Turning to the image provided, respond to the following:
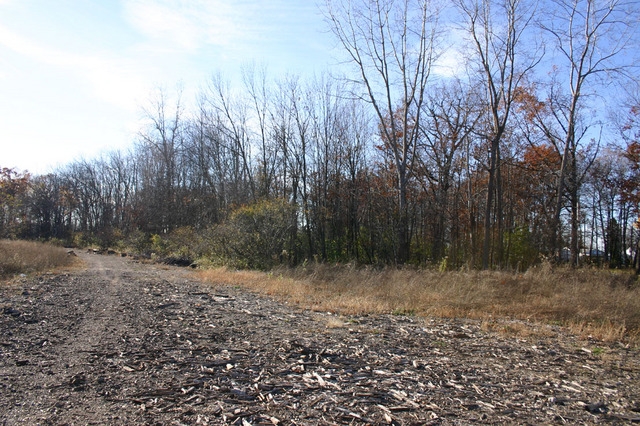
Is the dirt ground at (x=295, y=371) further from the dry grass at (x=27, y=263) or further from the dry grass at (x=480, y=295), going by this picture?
the dry grass at (x=27, y=263)

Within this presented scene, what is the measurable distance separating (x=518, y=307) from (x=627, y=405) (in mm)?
6639

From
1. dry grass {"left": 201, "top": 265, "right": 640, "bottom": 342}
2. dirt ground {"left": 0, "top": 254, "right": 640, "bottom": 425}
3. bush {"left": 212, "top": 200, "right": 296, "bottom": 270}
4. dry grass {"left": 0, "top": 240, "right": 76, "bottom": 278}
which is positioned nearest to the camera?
dirt ground {"left": 0, "top": 254, "right": 640, "bottom": 425}

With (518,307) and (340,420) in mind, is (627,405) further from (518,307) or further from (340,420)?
(518,307)

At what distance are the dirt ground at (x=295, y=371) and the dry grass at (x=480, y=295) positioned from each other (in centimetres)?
109

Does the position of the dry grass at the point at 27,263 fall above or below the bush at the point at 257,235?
below

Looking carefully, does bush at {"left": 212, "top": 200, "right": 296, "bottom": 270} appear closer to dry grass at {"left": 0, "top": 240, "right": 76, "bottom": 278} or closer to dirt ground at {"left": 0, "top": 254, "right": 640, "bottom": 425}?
dry grass at {"left": 0, "top": 240, "right": 76, "bottom": 278}

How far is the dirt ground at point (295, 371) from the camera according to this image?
386cm

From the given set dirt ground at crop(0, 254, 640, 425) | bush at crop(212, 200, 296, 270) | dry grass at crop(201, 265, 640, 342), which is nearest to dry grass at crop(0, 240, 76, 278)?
dry grass at crop(201, 265, 640, 342)

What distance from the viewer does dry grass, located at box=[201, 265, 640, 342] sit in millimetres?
9195

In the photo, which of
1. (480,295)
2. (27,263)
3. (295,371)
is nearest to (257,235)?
(27,263)

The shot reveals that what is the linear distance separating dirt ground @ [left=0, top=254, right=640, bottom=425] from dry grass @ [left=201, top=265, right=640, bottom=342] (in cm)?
109

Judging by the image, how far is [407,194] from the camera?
83.5 ft

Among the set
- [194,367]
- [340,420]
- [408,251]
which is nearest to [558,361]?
[340,420]

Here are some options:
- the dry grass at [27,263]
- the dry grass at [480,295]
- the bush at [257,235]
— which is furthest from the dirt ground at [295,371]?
the bush at [257,235]
